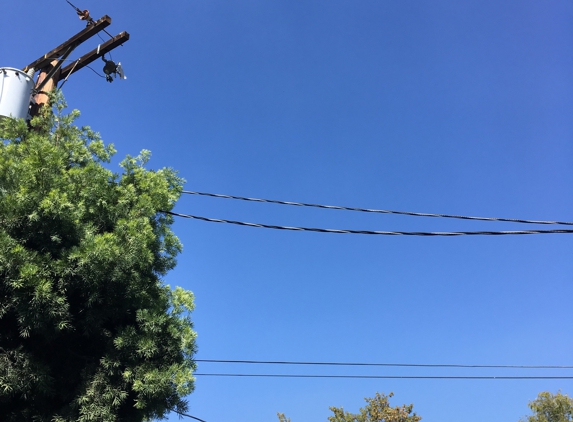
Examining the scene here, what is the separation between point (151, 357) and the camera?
5.62 metres

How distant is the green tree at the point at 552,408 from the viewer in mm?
24609

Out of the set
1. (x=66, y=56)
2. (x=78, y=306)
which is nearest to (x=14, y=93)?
(x=66, y=56)

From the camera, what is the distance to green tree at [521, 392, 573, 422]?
24.6 m

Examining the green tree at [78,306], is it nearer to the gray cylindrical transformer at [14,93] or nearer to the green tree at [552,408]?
the gray cylindrical transformer at [14,93]

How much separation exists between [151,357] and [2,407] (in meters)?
1.66

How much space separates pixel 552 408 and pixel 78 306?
89.5ft

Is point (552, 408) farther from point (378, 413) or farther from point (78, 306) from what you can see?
point (78, 306)

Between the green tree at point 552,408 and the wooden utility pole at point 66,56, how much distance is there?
27035 millimetres

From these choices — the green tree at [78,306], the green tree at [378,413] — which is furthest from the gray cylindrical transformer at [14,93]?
the green tree at [378,413]

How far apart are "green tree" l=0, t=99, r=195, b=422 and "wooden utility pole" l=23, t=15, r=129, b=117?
12.9ft

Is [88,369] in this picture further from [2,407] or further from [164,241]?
[164,241]

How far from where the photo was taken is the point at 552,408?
979 inches

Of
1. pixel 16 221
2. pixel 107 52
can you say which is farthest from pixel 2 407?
pixel 107 52

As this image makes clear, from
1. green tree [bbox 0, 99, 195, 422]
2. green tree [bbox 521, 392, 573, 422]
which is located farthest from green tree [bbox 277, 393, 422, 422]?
green tree [bbox 0, 99, 195, 422]
